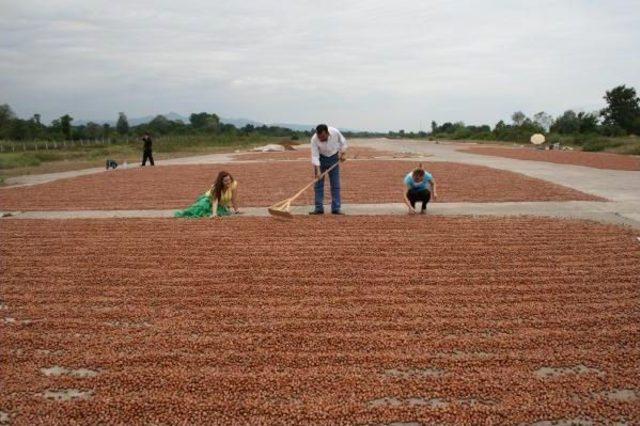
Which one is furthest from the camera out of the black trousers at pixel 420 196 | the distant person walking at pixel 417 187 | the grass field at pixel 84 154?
the grass field at pixel 84 154

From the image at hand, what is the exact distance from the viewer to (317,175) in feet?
22.8

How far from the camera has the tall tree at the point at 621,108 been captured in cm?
3916

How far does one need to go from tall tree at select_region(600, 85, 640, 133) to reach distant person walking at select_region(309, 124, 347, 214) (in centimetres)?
3971

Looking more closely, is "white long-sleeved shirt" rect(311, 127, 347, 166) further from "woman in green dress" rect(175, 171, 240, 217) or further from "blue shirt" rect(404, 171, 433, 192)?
"woman in green dress" rect(175, 171, 240, 217)

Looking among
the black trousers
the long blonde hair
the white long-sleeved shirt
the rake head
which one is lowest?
the rake head

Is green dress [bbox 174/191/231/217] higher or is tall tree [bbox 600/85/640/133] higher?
tall tree [bbox 600/85/640/133]

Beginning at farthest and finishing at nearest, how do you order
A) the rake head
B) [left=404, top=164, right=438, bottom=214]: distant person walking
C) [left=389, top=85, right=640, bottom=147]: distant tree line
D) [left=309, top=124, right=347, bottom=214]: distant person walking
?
1. [left=389, top=85, right=640, bottom=147]: distant tree line
2. [left=309, top=124, right=347, bottom=214]: distant person walking
3. [left=404, top=164, right=438, bottom=214]: distant person walking
4. the rake head

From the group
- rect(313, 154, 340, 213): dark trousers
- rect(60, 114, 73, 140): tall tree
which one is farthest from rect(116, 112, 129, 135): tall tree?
rect(313, 154, 340, 213): dark trousers

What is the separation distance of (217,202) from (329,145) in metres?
1.84

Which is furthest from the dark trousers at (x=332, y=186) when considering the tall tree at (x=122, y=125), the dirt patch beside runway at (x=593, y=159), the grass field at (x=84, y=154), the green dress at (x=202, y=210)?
the tall tree at (x=122, y=125)

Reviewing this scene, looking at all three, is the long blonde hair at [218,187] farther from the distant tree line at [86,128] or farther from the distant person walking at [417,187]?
the distant tree line at [86,128]

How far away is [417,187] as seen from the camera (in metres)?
6.97

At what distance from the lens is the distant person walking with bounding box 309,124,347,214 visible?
6.87 metres

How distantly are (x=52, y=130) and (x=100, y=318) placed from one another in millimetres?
46547
